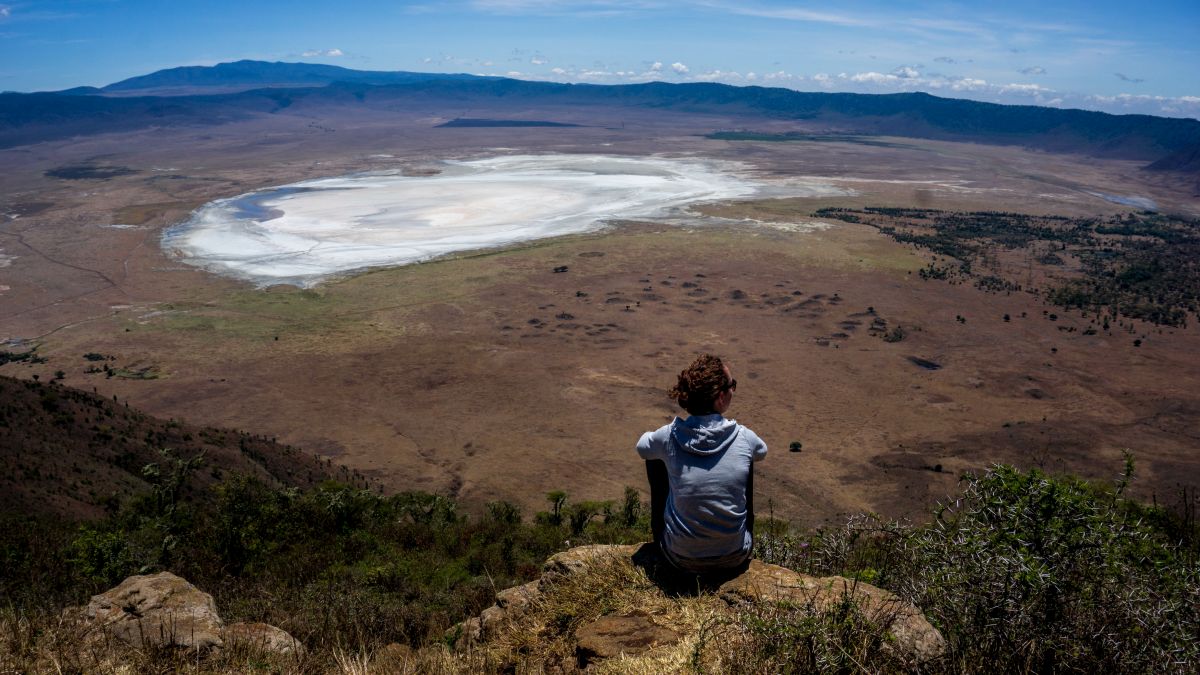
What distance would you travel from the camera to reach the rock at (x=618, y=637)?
11.8 ft

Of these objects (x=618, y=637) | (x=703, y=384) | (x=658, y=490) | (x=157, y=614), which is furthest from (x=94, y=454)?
(x=703, y=384)

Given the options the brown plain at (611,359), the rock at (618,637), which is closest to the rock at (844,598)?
the rock at (618,637)

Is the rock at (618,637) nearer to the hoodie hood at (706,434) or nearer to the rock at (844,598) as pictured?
the rock at (844,598)

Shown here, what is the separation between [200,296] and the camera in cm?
4103

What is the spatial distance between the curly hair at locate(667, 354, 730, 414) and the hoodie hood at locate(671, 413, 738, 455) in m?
0.07

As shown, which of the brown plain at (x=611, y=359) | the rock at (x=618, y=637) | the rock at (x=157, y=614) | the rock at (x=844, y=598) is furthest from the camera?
the brown plain at (x=611, y=359)

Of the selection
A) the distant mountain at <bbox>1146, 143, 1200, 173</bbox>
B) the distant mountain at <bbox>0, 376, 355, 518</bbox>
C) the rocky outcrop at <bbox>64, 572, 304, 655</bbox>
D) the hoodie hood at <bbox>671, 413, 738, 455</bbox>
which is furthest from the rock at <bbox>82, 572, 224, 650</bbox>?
the distant mountain at <bbox>1146, 143, 1200, 173</bbox>

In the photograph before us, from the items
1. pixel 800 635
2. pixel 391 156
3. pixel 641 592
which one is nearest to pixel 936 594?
pixel 800 635

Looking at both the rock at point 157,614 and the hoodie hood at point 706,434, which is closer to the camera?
the hoodie hood at point 706,434

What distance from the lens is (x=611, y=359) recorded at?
106 ft

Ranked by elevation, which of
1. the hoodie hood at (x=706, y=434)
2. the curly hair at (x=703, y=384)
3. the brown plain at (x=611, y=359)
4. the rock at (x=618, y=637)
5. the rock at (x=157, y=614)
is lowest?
the brown plain at (x=611, y=359)

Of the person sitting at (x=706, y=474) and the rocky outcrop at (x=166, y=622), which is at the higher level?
the person sitting at (x=706, y=474)

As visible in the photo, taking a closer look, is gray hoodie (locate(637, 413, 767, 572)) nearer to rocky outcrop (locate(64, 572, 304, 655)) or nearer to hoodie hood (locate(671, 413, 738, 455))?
hoodie hood (locate(671, 413, 738, 455))

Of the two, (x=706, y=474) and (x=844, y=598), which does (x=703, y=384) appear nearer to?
(x=706, y=474)
